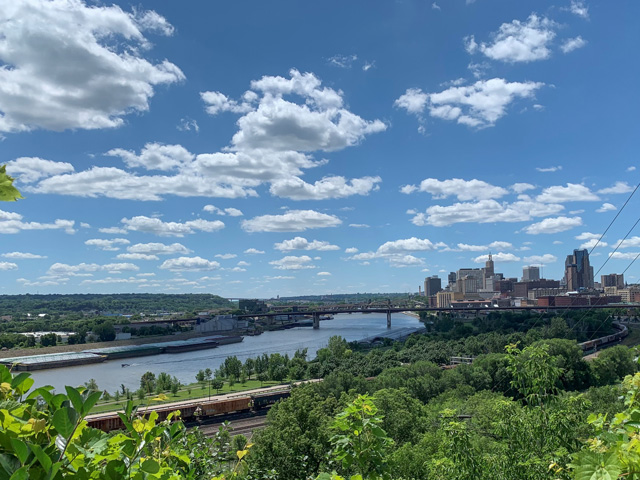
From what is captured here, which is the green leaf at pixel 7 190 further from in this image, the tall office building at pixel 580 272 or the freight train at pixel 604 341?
the tall office building at pixel 580 272

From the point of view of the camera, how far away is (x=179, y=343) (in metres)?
59.2

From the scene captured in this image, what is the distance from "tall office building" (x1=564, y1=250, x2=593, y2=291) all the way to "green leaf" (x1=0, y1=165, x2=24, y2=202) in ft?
405

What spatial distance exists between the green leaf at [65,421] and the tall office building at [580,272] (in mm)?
123420

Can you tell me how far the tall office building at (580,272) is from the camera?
110 meters

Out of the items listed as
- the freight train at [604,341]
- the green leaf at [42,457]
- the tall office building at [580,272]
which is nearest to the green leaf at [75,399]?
the green leaf at [42,457]

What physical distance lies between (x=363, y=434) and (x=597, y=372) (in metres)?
28.5

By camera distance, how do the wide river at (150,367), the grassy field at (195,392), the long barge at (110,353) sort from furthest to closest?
the long barge at (110,353) < the wide river at (150,367) < the grassy field at (195,392)

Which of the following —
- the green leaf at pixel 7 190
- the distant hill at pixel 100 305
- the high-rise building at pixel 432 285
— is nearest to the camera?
the green leaf at pixel 7 190

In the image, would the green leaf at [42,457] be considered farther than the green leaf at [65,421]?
No

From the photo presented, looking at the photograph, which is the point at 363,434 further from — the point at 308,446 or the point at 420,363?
the point at 420,363

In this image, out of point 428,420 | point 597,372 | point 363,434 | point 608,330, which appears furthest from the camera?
point 608,330

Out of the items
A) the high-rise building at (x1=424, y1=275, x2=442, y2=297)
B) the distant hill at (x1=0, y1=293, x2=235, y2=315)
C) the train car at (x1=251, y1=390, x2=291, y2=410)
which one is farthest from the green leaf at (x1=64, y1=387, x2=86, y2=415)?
the high-rise building at (x1=424, y1=275, x2=442, y2=297)

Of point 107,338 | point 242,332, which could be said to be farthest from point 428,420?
point 242,332

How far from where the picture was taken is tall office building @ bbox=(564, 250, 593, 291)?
110 metres
